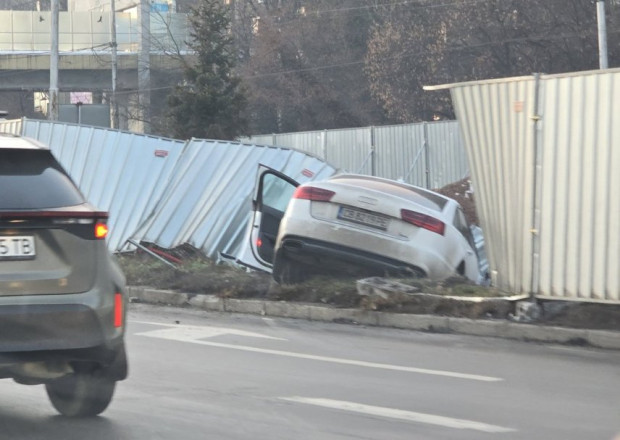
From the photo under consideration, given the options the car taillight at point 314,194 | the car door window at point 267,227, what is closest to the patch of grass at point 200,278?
the car door window at point 267,227

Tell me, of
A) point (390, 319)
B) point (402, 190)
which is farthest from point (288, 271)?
point (390, 319)

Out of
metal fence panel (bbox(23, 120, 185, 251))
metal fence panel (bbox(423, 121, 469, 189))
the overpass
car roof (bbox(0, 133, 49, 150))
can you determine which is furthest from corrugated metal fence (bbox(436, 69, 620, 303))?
the overpass

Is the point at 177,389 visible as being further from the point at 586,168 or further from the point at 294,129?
the point at 294,129

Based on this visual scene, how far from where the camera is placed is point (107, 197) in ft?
55.7

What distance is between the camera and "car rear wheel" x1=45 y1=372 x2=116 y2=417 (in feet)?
20.2

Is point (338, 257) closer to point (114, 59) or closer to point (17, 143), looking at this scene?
point (17, 143)

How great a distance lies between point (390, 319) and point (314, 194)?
5.44 feet

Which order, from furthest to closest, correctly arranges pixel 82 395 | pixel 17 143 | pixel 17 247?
pixel 82 395 → pixel 17 143 → pixel 17 247

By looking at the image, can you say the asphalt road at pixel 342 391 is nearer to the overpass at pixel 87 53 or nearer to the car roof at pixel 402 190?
the car roof at pixel 402 190

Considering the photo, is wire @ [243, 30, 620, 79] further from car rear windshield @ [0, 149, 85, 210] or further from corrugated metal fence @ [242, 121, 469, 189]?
car rear windshield @ [0, 149, 85, 210]

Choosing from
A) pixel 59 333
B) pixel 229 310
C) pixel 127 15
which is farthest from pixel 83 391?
pixel 127 15

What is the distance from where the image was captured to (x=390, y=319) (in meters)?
10.3

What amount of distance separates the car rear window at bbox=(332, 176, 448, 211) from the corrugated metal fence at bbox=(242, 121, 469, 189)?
16758 millimetres

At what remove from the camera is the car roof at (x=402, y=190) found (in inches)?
437
